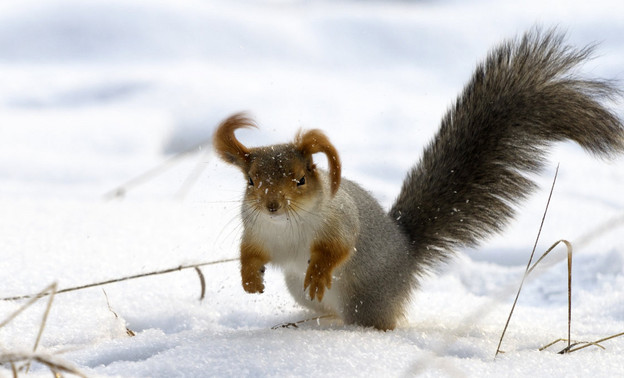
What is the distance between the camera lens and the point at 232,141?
1.78m

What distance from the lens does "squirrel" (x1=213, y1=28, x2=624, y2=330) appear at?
70.2 inches

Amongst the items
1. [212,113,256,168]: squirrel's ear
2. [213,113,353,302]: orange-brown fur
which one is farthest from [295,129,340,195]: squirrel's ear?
[212,113,256,168]: squirrel's ear

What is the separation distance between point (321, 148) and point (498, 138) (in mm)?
644

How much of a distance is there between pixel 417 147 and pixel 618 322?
2.12 meters

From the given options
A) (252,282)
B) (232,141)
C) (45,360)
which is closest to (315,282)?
(252,282)

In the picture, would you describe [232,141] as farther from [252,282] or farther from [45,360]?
Answer: [45,360]

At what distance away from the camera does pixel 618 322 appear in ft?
7.36

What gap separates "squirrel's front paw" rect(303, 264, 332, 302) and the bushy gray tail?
1.60 ft

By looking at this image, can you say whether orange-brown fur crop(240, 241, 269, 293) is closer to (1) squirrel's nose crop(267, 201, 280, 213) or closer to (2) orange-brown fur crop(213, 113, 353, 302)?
(2) orange-brown fur crop(213, 113, 353, 302)

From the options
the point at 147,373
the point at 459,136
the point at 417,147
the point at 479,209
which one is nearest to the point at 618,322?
the point at 479,209

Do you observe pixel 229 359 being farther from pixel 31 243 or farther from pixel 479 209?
pixel 31 243

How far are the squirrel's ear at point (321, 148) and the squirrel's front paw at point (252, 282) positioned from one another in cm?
30

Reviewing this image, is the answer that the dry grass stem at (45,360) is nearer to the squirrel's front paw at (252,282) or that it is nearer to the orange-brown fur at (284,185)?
the orange-brown fur at (284,185)

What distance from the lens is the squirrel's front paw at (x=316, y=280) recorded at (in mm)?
1776
